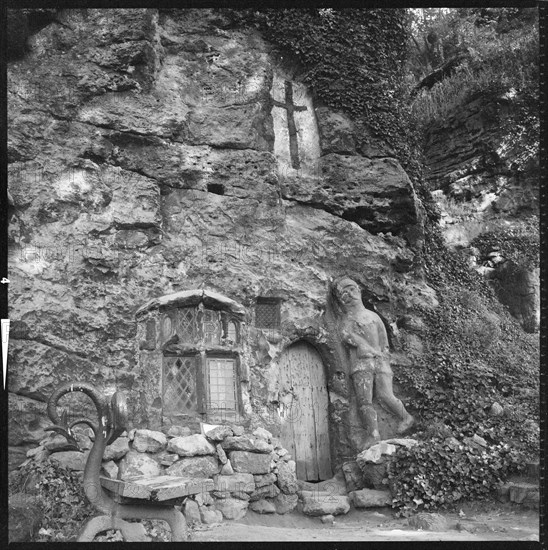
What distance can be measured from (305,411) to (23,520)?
3.95 metres

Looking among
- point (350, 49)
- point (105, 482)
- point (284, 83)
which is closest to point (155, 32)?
point (284, 83)

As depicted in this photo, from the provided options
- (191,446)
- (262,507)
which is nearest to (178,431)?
(191,446)

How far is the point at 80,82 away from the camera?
10.3 metres

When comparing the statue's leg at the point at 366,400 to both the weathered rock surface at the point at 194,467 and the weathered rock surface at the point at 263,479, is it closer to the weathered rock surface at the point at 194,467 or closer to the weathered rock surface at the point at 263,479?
the weathered rock surface at the point at 263,479

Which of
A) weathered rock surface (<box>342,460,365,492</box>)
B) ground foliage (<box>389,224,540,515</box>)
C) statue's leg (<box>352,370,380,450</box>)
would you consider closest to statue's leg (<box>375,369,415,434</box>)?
statue's leg (<box>352,370,380,450</box>)

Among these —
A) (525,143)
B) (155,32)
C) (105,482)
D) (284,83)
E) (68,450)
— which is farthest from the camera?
(525,143)

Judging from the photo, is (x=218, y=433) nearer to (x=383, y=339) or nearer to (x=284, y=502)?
(x=284, y=502)

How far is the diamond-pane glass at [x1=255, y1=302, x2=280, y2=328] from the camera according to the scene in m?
10.3

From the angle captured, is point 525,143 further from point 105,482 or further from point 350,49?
point 105,482

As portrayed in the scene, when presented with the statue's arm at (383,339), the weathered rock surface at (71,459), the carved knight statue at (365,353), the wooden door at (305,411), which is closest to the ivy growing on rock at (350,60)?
the carved knight statue at (365,353)

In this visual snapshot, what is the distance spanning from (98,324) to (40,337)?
67 cm

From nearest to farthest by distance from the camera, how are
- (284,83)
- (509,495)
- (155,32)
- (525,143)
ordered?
(509,495) → (155,32) → (284,83) → (525,143)

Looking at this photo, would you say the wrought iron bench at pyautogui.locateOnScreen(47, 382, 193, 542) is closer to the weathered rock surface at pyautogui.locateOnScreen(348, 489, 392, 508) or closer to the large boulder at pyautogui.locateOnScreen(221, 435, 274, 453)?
the large boulder at pyautogui.locateOnScreen(221, 435, 274, 453)

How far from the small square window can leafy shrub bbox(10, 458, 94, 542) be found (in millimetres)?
3109
